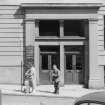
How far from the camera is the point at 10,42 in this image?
78.2 ft

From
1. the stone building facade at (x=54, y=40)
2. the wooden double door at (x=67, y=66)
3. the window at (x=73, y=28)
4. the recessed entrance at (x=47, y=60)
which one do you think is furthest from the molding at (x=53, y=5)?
the wooden double door at (x=67, y=66)

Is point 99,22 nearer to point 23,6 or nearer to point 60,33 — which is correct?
point 60,33

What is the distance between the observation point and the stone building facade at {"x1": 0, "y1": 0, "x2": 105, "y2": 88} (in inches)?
924

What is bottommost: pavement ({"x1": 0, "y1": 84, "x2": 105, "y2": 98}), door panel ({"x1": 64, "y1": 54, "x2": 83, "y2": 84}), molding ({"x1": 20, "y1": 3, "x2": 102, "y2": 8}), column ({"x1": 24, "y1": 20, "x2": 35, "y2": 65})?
pavement ({"x1": 0, "y1": 84, "x2": 105, "y2": 98})

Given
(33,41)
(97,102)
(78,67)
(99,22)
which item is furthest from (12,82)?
(97,102)

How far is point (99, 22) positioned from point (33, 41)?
471 centimetres

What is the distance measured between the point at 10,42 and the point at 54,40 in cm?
303

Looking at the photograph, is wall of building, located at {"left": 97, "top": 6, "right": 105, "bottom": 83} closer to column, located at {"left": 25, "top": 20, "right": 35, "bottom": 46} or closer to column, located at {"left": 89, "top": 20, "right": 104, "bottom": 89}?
column, located at {"left": 89, "top": 20, "right": 104, "bottom": 89}

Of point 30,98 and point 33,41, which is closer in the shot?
point 30,98

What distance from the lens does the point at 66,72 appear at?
79.4ft

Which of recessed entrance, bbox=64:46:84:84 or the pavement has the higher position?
recessed entrance, bbox=64:46:84:84

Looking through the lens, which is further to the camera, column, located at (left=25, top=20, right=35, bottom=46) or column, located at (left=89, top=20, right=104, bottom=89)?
column, located at (left=25, top=20, right=35, bottom=46)

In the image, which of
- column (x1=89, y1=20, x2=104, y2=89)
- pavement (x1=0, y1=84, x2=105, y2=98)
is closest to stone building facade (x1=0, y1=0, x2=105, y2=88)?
column (x1=89, y1=20, x2=104, y2=89)

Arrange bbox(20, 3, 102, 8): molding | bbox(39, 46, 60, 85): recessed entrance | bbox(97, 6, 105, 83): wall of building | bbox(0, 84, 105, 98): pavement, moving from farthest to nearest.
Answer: bbox(39, 46, 60, 85): recessed entrance, bbox(97, 6, 105, 83): wall of building, bbox(20, 3, 102, 8): molding, bbox(0, 84, 105, 98): pavement
